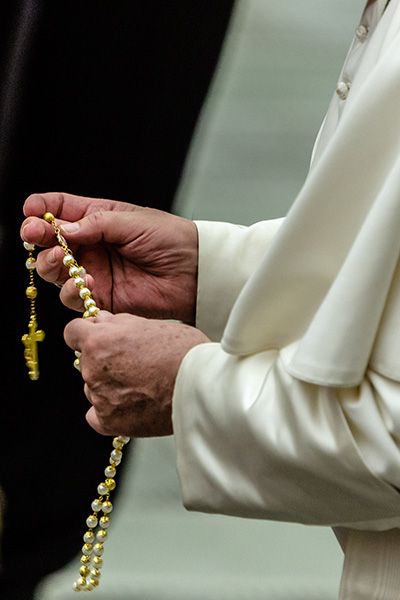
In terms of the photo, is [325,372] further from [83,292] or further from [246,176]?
[246,176]

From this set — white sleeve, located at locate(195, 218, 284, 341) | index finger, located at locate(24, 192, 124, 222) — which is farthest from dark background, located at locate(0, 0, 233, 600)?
white sleeve, located at locate(195, 218, 284, 341)

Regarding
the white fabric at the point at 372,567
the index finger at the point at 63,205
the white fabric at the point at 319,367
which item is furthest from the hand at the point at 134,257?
the white fabric at the point at 372,567

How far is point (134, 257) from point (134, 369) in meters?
0.37

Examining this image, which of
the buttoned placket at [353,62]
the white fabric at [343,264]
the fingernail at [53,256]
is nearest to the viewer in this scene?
the white fabric at [343,264]

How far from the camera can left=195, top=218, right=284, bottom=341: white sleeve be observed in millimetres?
1203

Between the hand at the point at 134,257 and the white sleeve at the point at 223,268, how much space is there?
0.08 ft

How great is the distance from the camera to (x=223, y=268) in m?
1.20

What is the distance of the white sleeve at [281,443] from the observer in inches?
28.4

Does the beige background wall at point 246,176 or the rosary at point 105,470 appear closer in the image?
the rosary at point 105,470

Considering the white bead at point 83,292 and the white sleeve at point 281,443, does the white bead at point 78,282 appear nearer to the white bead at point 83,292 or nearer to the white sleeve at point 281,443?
the white bead at point 83,292

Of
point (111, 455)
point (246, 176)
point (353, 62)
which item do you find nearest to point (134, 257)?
point (111, 455)

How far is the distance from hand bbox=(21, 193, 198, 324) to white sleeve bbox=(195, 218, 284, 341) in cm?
2

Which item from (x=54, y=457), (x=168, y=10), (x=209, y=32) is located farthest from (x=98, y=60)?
(x=54, y=457)

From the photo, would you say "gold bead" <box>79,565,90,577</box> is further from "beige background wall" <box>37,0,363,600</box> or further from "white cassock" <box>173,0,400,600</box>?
"beige background wall" <box>37,0,363,600</box>
